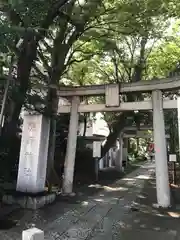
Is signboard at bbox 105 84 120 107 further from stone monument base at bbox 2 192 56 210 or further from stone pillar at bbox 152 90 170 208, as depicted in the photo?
stone monument base at bbox 2 192 56 210

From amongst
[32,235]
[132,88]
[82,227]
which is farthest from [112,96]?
[32,235]

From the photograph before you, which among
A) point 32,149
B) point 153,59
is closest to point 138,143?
point 153,59

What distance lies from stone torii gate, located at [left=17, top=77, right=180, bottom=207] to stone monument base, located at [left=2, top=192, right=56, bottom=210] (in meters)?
0.34

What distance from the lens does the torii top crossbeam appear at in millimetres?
9953

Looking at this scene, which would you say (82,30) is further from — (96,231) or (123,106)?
(96,231)

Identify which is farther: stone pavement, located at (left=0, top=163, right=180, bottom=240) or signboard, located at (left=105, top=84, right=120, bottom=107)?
signboard, located at (left=105, top=84, right=120, bottom=107)

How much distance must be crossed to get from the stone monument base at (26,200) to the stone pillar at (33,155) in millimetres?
293

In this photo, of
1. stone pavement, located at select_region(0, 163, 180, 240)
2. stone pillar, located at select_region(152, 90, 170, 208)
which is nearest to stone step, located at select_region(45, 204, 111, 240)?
stone pavement, located at select_region(0, 163, 180, 240)

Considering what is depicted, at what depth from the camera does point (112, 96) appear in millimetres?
10883

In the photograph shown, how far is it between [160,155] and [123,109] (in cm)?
232

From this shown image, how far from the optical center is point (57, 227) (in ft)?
22.5

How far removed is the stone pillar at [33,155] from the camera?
9.44 m

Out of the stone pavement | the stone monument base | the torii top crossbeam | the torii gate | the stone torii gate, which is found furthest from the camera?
the torii top crossbeam

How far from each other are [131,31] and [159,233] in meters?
8.07
